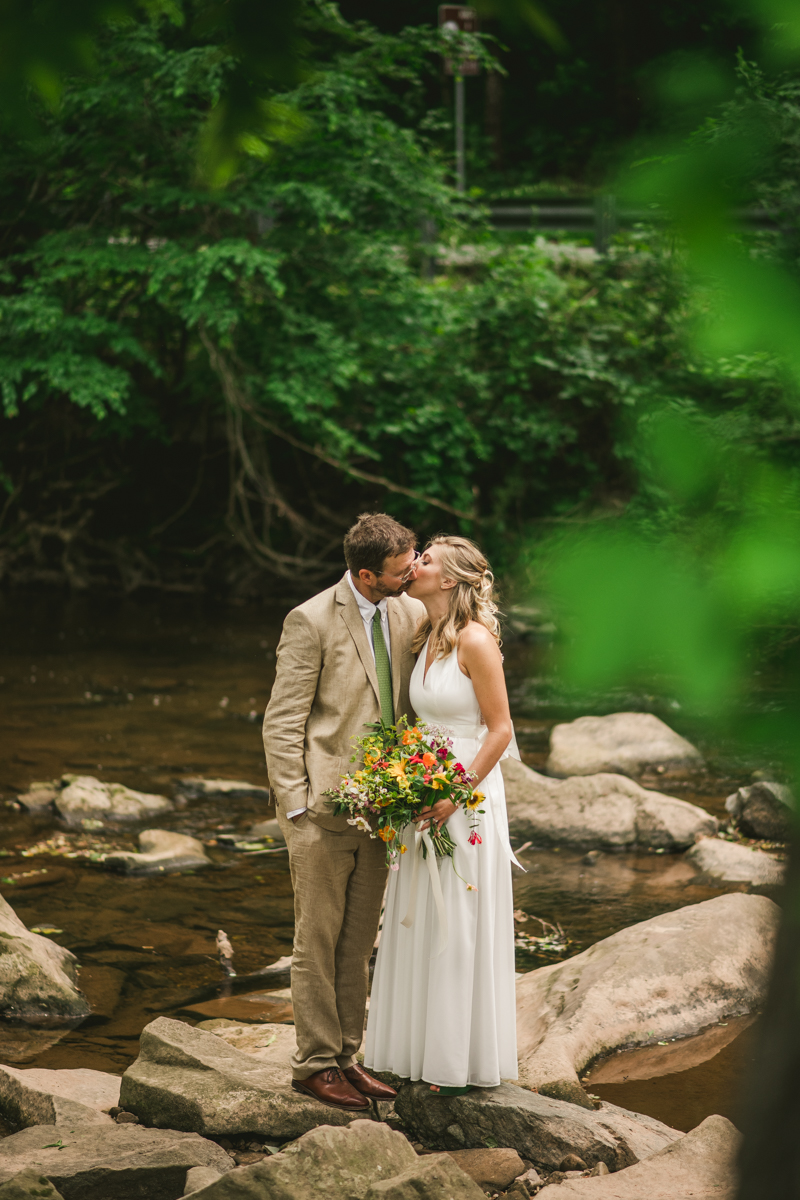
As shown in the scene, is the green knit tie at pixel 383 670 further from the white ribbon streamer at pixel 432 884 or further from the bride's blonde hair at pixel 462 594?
the white ribbon streamer at pixel 432 884

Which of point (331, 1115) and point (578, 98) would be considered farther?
point (331, 1115)

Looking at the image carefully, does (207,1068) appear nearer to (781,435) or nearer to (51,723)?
(781,435)

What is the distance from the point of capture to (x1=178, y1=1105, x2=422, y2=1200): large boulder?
10.8 ft

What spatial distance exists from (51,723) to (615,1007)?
24.0 ft

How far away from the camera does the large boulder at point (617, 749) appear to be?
9.64 meters

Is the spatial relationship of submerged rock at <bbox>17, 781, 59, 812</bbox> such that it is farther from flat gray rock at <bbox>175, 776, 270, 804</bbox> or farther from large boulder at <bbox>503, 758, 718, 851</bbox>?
large boulder at <bbox>503, 758, 718, 851</bbox>

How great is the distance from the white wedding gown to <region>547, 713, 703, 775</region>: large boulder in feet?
18.2

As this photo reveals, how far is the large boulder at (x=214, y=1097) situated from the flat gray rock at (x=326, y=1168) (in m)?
0.43

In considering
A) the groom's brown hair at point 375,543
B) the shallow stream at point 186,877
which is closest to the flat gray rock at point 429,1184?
the shallow stream at point 186,877

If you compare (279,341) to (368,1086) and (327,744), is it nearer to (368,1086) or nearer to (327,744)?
(327,744)

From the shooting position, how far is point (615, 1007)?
17.0 ft

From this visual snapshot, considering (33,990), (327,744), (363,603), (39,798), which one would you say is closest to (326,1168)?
(327,744)

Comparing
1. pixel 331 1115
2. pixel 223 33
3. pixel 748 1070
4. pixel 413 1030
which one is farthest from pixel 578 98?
pixel 331 1115

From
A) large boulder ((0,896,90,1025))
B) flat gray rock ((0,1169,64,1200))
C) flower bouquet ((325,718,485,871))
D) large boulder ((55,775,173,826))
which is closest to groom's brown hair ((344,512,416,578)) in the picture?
flower bouquet ((325,718,485,871))
